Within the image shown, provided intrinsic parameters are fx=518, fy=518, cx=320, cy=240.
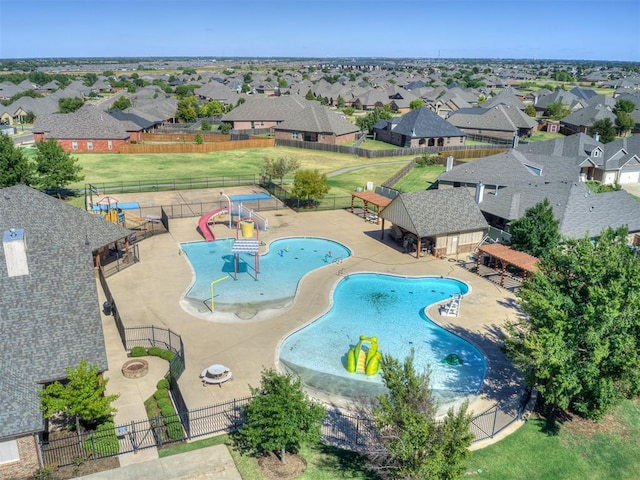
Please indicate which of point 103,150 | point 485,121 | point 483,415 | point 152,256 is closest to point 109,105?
point 103,150

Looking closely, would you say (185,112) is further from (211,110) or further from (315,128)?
(315,128)

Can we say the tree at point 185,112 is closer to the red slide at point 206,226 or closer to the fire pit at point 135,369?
the red slide at point 206,226

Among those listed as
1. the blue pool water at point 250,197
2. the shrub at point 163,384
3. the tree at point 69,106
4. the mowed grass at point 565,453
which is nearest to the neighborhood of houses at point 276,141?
the shrub at point 163,384

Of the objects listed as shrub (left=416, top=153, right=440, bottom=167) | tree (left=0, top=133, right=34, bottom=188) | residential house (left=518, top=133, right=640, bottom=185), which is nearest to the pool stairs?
tree (left=0, top=133, right=34, bottom=188)

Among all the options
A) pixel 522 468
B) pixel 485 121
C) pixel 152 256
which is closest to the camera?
pixel 522 468

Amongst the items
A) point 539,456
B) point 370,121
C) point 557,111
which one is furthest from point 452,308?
point 557,111

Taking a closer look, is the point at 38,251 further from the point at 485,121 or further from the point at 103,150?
the point at 485,121

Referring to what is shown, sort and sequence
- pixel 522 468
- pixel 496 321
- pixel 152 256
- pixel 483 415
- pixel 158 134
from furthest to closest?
1. pixel 158 134
2. pixel 152 256
3. pixel 496 321
4. pixel 483 415
5. pixel 522 468
